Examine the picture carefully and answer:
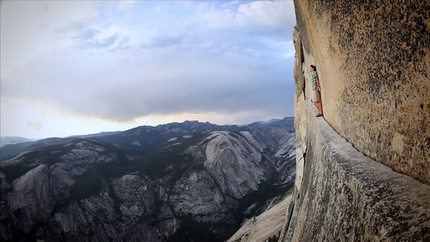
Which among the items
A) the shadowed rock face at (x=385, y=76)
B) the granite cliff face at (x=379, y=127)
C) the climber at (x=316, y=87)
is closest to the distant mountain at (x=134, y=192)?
the climber at (x=316, y=87)

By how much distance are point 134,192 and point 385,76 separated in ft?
381

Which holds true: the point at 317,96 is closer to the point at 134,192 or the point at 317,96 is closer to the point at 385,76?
the point at 385,76

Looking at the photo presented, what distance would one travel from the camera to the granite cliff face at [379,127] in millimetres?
4832

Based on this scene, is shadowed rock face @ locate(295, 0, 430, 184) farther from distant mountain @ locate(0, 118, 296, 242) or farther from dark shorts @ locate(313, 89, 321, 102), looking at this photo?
distant mountain @ locate(0, 118, 296, 242)

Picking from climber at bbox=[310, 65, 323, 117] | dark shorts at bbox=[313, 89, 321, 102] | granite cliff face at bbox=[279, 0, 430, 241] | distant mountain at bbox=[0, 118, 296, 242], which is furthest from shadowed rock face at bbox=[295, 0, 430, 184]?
distant mountain at bbox=[0, 118, 296, 242]

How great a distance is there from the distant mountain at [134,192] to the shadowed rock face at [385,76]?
91.5 m

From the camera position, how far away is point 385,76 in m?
6.46

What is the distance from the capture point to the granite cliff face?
190 inches

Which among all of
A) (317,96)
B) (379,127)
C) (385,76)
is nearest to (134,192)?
(317,96)

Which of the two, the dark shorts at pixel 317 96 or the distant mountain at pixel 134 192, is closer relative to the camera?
the dark shorts at pixel 317 96

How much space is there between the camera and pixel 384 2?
5996 mm

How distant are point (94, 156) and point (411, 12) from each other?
14761cm

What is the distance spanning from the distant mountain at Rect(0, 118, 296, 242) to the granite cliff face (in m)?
91.2

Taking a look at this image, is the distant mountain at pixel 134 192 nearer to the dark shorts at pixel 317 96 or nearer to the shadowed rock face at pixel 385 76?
the dark shorts at pixel 317 96
